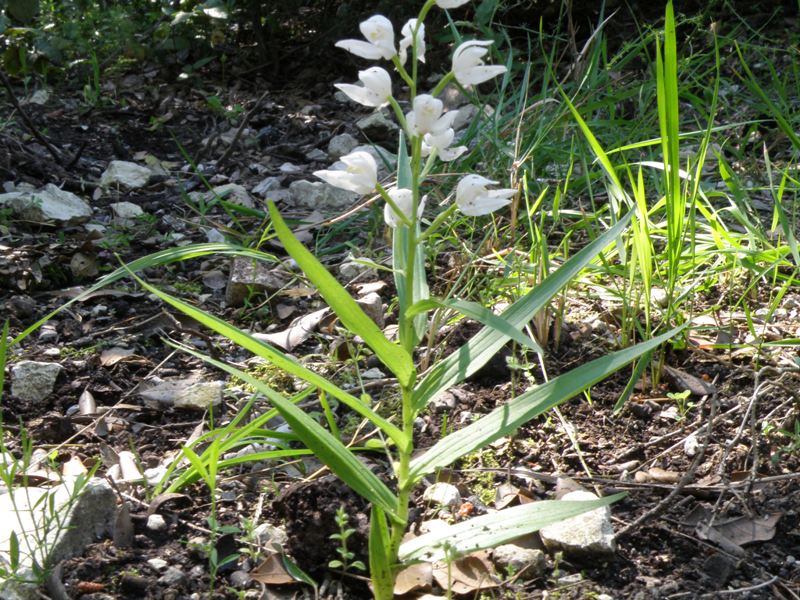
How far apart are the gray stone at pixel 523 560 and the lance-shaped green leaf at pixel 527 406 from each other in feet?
0.79

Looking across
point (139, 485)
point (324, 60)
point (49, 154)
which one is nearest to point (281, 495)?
point (139, 485)

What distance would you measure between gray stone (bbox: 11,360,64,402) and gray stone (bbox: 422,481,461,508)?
95cm

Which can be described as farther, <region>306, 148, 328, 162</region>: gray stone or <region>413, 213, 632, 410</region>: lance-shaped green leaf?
<region>306, 148, 328, 162</region>: gray stone

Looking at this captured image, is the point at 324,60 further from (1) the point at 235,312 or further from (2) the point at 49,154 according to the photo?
(1) the point at 235,312

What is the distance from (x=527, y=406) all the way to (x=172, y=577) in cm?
63

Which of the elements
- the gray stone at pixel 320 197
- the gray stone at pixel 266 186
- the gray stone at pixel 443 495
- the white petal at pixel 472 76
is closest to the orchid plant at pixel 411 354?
the white petal at pixel 472 76

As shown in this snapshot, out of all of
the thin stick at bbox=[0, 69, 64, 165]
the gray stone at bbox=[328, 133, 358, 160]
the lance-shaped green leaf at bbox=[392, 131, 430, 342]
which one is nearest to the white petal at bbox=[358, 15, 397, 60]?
the lance-shaped green leaf at bbox=[392, 131, 430, 342]

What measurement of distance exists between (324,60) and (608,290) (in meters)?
2.95

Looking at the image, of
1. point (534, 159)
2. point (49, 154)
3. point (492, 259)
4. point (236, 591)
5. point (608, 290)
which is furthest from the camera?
point (49, 154)

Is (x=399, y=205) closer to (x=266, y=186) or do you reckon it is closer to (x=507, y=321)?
(x=507, y=321)

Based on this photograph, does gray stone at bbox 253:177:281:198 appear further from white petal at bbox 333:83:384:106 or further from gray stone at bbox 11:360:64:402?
white petal at bbox 333:83:384:106

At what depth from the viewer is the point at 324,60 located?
462 cm

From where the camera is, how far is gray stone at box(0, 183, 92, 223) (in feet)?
9.46

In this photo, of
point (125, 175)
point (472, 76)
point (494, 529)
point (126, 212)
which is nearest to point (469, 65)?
point (472, 76)
